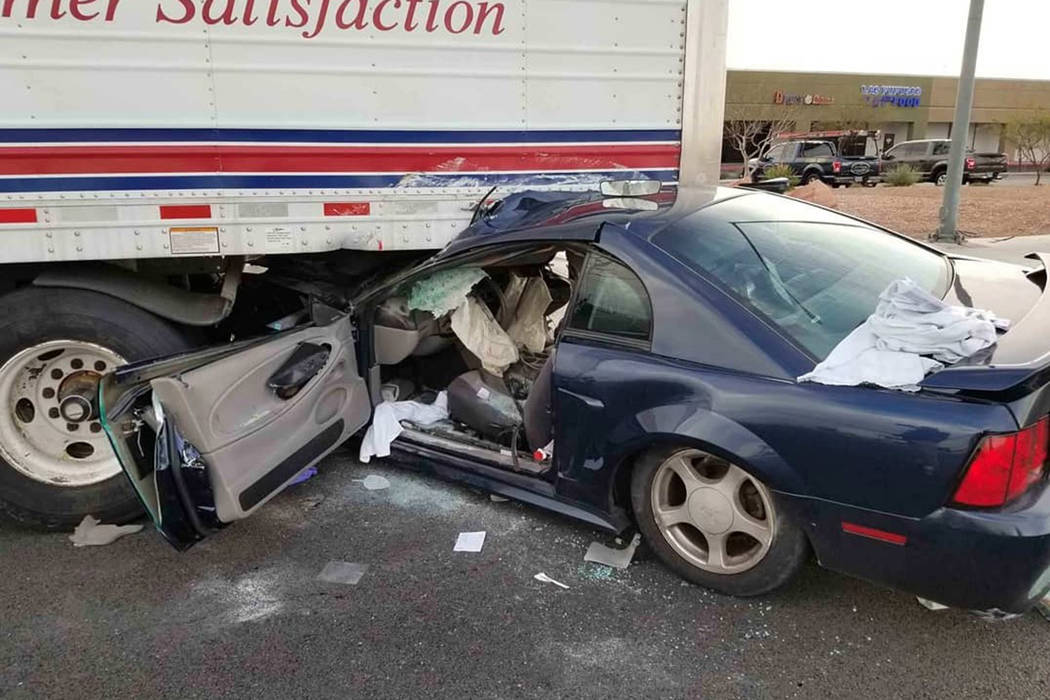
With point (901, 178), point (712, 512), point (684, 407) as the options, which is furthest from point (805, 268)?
point (901, 178)

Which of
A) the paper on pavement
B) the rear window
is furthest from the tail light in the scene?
the paper on pavement

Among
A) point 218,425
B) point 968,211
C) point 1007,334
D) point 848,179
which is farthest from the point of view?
point 848,179

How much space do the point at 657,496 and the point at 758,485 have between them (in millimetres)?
429

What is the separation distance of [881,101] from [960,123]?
3929 cm

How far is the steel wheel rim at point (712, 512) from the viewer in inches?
109

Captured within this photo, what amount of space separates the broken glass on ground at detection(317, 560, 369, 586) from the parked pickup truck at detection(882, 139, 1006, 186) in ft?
96.6

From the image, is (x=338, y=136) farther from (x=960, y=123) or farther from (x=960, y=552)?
(x=960, y=123)

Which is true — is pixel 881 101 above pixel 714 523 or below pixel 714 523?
above

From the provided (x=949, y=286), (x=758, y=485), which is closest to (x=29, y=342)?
(x=758, y=485)

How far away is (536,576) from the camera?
3.11 metres

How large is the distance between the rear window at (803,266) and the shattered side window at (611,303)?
19 centimetres

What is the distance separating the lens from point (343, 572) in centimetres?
318

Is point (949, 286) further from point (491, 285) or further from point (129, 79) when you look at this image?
point (129, 79)

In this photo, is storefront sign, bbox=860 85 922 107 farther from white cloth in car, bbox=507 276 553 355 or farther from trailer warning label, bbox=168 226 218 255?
trailer warning label, bbox=168 226 218 255
